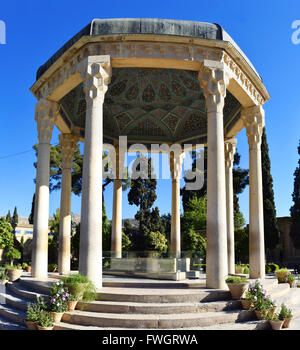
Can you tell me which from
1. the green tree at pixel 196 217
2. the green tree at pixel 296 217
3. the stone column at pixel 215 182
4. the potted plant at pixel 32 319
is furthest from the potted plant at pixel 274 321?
the green tree at pixel 296 217

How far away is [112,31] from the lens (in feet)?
40.4

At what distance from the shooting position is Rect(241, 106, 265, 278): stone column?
1483 cm

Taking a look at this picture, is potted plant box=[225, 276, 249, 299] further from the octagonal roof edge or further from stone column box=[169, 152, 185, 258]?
stone column box=[169, 152, 185, 258]

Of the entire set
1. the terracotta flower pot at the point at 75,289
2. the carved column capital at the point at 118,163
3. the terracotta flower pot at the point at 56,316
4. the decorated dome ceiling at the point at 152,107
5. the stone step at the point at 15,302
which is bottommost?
the stone step at the point at 15,302

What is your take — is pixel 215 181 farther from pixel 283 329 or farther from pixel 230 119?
pixel 230 119

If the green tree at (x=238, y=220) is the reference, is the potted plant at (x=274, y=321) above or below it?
below

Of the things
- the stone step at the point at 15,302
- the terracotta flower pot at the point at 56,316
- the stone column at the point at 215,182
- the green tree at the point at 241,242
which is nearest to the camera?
the terracotta flower pot at the point at 56,316

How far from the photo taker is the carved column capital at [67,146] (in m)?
19.2

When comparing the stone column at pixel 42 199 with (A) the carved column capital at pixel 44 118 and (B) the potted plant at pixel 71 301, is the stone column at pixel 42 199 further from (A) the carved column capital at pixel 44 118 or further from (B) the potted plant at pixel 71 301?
(B) the potted plant at pixel 71 301

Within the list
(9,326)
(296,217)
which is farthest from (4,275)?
(296,217)

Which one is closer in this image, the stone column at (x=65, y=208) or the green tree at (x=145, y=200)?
the stone column at (x=65, y=208)

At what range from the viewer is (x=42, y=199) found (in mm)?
14422
